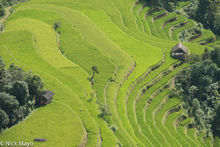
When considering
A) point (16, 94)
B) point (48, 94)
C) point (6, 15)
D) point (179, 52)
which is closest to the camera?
point (16, 94)

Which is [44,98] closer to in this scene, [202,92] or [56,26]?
[56,26]

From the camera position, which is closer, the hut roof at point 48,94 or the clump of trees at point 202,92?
the hut roof at point 48,94

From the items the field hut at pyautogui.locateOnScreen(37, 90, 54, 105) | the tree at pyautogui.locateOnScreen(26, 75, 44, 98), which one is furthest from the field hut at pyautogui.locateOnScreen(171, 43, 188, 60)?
the tree at pyautogui.locateOnScreen(26, 75, 44, 98)

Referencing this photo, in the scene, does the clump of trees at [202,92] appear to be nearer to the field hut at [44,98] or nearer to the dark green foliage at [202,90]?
the dark green foliage at [202,90]

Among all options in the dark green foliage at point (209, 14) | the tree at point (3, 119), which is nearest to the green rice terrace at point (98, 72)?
the tree at point (3, 119)

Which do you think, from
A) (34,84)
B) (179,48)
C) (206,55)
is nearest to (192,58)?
(206,55)

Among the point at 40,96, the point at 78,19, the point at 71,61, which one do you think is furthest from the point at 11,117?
the point at 78,19
